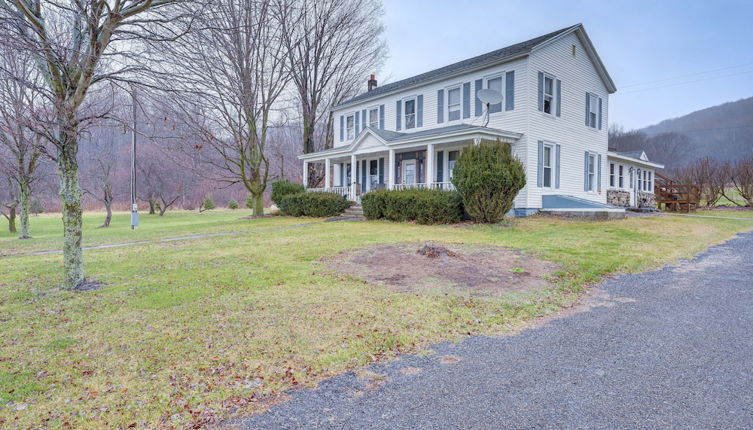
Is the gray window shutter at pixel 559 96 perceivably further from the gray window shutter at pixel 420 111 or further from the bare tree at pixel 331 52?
the bare tree at pixel 331 52

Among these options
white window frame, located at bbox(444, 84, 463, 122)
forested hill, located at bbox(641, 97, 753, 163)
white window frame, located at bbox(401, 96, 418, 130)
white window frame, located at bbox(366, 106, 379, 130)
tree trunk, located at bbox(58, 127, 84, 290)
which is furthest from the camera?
forested hill, located at bbox(641, 97, 753, 163)

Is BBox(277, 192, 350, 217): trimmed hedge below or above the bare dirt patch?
above

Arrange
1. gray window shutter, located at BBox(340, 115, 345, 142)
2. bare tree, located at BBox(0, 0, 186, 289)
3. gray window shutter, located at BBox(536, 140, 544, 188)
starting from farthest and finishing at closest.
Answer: gray window shutter, located at BBox(340, 115, 345, 142), gray window shutter, located at BBox(536, 140, 544, 188), bare tree, located at BBox(0, 0, 186, 289)

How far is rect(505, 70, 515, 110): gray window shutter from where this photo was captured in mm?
15273

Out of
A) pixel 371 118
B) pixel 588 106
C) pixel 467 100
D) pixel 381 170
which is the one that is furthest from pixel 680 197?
pixel 371 118

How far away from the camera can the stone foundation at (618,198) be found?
20141 millimetres

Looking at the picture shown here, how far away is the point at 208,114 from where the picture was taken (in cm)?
539

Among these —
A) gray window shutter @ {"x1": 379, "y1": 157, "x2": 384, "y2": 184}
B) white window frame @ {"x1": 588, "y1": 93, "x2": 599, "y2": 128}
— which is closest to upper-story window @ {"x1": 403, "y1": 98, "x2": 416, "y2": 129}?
gray window shutter @ {"x1": 379, "y1": 157, "x2": 384, "y2": 184}

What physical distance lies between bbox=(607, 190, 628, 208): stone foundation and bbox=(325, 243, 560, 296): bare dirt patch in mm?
15037

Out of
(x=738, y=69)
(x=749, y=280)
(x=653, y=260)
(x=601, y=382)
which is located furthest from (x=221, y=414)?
(x=738, y=69)

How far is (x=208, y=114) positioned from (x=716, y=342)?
6286 mm

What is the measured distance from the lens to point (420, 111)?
724 inches

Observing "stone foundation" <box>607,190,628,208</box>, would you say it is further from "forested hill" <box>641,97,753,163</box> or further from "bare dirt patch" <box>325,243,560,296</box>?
"forested hill" <box>641,97,753,163</box>

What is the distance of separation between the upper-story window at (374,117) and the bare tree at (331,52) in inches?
220
